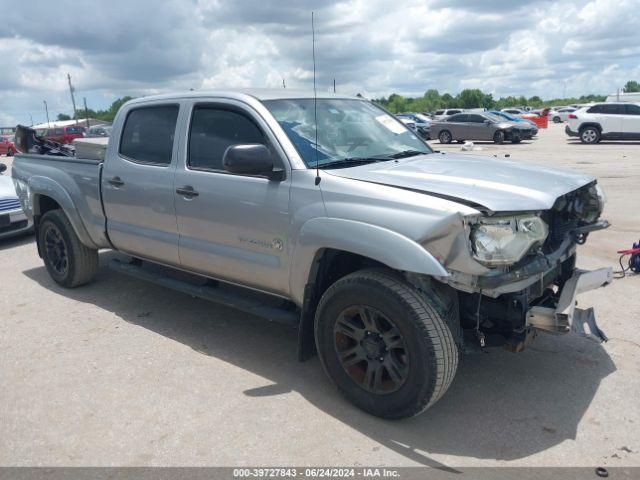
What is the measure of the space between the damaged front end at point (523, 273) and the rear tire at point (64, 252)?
3.94 m

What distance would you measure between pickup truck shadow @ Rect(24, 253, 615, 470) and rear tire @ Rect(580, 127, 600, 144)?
70.6 ft

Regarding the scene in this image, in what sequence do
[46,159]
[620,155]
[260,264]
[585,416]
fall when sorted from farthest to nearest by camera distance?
[620,155], [46,159], [260,264], [585,416]

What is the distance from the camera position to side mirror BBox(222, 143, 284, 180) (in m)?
3.45

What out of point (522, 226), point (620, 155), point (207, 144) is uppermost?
point (207, 144)

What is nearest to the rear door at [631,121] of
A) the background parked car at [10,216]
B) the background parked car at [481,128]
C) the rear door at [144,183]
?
the background parked car at [481,128]

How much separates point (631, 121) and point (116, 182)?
22.4 m

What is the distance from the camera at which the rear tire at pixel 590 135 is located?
76.3 ft

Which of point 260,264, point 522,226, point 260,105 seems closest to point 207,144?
point 260,105

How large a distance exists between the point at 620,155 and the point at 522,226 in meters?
17.3

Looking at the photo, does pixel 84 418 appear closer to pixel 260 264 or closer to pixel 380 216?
pixel 260 264

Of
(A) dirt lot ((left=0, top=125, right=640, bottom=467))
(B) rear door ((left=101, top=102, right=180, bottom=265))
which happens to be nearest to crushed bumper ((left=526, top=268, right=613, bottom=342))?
(A) dirt lot ((left=0, top=125, right=640, bottom=467))

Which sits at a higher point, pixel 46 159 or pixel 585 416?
pixel 46 159

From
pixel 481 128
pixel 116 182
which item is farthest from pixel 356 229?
pixel 481 128

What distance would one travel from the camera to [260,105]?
12.9 feet
